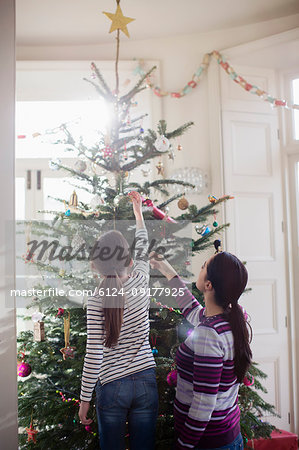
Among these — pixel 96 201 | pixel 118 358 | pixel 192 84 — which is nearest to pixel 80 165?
pixel 96 201

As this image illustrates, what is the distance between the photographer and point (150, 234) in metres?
1.78

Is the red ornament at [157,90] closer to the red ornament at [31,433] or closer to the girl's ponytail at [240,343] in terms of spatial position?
the girl's ponytail at [240,343]

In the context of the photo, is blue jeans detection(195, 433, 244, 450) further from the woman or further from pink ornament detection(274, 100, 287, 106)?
pink ornament detection(274, 100, 287, 106)

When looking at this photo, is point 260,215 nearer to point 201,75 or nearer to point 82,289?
point 201,75

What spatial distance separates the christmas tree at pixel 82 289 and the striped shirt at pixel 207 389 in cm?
28

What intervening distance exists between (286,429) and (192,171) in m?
2.01

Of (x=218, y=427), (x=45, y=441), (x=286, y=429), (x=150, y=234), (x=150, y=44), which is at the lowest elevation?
(x=286, y=429)

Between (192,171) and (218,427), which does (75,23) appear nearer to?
(192,171)

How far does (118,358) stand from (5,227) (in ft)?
2.06

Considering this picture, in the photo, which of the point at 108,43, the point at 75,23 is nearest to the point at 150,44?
the point at 108,43

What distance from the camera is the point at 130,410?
1360 mm

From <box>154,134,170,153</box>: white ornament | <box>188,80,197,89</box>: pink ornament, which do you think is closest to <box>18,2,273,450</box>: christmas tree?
<box>154,134,170,153</box>: white ornament

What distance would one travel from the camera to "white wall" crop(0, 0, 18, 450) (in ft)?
4.54

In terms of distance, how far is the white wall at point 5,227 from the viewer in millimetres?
1385
